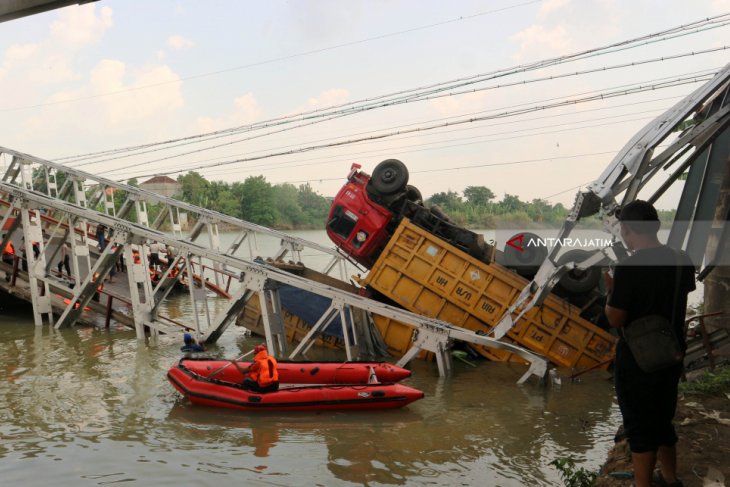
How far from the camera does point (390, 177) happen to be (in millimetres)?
14406

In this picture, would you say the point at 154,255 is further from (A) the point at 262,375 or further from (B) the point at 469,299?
(A) the point at 262,375

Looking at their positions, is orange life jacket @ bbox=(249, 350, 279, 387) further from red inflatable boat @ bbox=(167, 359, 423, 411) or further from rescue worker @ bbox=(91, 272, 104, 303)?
rescue worker @ bbox=(91, 272, 104, 303)

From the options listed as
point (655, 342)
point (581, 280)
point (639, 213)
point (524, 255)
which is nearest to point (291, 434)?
point (655, 342)

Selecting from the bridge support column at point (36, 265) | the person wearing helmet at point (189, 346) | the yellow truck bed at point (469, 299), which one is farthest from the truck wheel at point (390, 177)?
the bridge support column at point (36, 265)

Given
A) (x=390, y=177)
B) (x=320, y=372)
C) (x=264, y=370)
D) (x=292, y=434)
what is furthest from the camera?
(x=390, y=177)

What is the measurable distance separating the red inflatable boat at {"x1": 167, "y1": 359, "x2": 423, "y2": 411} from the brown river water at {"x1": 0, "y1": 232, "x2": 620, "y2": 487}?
0.49 ft

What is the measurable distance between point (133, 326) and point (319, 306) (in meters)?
5.34

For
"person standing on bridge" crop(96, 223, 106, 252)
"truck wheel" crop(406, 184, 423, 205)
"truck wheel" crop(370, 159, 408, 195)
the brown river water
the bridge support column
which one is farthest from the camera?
"person standing on bridge" crop(96, 223, 106, 252)

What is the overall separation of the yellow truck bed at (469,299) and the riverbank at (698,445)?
4.29 metres

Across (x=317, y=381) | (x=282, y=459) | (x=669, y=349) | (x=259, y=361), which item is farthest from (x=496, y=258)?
(x=669, y=349)

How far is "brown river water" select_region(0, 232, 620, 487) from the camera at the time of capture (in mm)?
7648

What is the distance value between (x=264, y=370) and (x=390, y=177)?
589 centimetres

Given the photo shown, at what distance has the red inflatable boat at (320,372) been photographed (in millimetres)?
10828

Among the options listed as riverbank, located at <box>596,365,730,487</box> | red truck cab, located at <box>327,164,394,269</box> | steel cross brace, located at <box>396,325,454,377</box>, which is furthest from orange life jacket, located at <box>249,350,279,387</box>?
riverbank, located at <box>596,365,730,487</box>
